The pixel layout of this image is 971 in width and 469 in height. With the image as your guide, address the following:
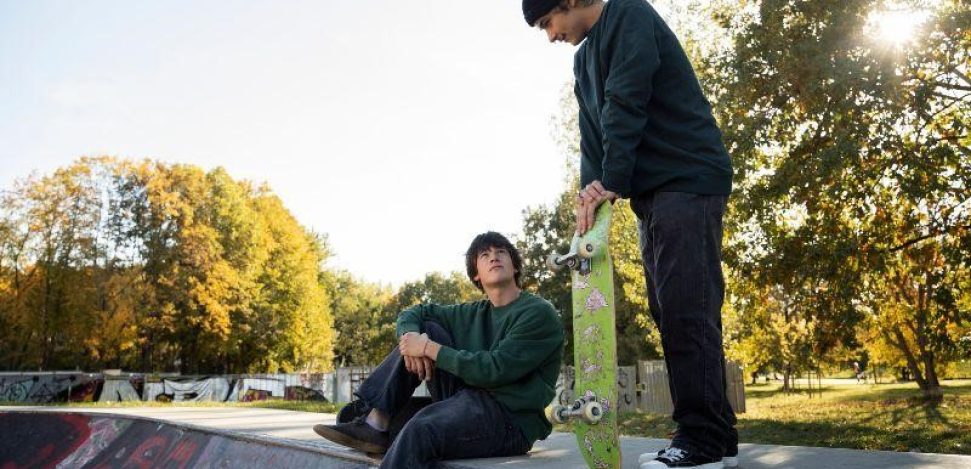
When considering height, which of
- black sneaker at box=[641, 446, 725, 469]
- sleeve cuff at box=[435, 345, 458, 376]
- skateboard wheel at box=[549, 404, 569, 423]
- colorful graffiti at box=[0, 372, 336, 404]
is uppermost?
sleeve cuff at box=[435, 345, 458, 376]

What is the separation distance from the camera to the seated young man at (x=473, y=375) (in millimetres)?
3225

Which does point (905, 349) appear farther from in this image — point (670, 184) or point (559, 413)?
point (559, 413)

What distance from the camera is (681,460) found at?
267 cm

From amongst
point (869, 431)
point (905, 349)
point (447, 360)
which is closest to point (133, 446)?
point (447, 360)

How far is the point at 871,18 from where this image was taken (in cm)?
1024

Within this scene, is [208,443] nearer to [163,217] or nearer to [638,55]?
[638,55]

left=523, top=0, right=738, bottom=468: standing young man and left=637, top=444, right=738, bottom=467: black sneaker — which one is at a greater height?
left=523, top=0, right=738, bottom=468: standing young man

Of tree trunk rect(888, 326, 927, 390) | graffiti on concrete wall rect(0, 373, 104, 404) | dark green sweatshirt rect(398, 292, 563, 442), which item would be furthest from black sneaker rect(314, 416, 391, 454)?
graffiti on concrete wall rect(0, 373, 104, 404)

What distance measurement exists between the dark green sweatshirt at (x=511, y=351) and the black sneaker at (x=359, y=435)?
0.55m

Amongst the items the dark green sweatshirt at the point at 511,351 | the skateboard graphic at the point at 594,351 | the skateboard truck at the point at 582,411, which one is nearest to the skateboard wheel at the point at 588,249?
the skateboard graphic at the point at 594,351

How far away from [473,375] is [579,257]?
0.85 metres

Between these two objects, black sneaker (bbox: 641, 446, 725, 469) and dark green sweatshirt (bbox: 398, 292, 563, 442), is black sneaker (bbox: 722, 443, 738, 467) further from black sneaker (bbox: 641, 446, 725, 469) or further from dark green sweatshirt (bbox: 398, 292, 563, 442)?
dark green sweatshirt (bbox: 398, 292, 563, 442)

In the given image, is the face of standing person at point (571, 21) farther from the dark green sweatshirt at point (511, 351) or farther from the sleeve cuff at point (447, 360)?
the sleeve cuff at point (447, 360)

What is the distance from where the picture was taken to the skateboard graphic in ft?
8.89
